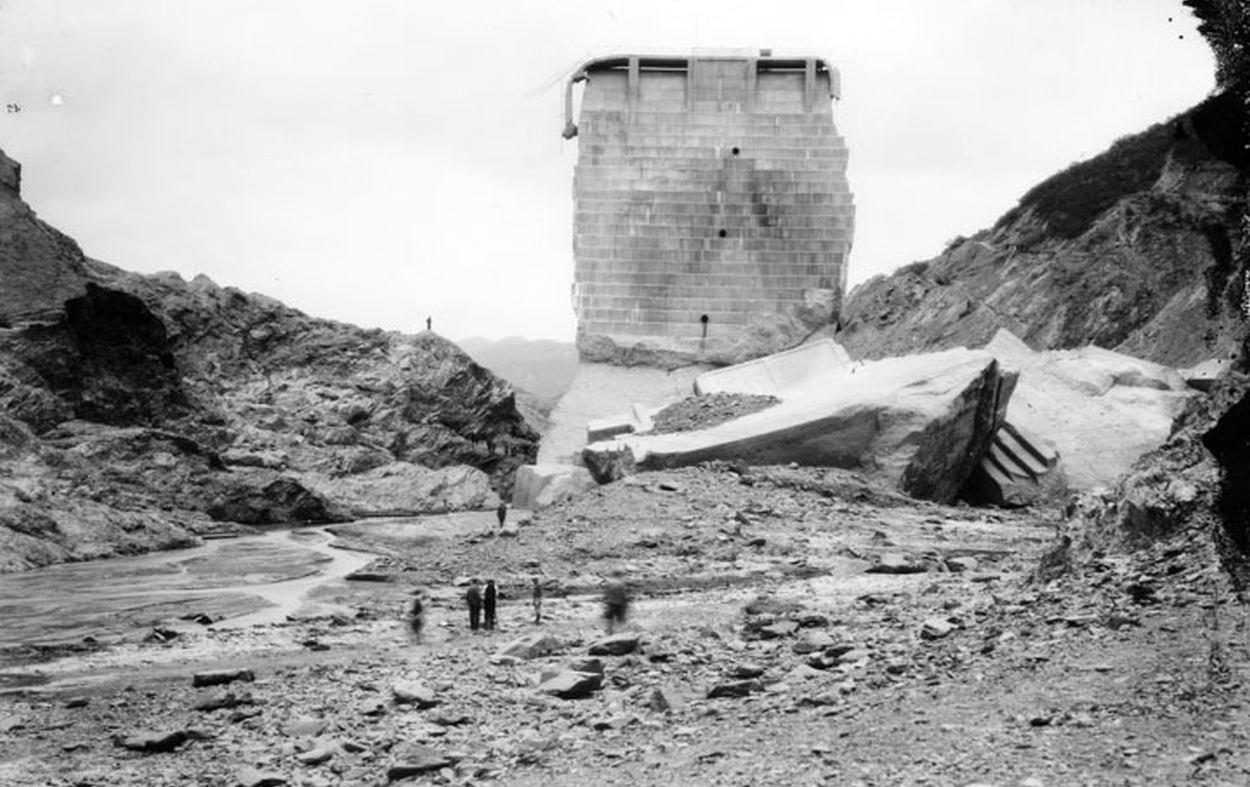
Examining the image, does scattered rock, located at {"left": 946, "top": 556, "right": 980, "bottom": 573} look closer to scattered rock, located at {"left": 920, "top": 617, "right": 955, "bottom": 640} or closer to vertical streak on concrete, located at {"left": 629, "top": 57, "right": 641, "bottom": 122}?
scattered rock, located at {"left": 920, "top": 617, "right": 955, "bottom": 640}

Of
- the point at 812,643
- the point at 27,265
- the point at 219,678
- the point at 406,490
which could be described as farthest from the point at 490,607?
the point at 27,265

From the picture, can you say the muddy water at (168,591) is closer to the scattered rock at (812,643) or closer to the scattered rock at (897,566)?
the scattered rock at (897,566)

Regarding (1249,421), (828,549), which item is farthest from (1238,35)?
(828,549)

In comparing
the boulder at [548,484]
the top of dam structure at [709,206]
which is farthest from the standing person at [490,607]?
the top of dam structure at [709,206]

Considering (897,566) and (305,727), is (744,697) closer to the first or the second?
(305,727)

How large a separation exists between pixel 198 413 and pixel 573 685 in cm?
3068

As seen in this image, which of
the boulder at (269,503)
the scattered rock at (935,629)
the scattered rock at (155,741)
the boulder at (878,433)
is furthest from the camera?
the boulder at (269,503)

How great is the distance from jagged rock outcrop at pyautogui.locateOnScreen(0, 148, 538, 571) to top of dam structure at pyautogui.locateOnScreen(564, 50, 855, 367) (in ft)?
23.1

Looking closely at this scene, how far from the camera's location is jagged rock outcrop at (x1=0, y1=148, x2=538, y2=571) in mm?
27484

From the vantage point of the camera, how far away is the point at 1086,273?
39.6 metres

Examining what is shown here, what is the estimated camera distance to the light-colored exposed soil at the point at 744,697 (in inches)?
270

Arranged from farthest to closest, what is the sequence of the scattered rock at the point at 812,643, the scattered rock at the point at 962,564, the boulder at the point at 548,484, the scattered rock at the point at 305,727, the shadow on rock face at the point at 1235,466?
the boulder at the point at 548,484
the scattered rock at the point at 962,564
the scattered rock at the point at 812,643
the scattered rock at the point at 305,727
the shadow on rock face at the point at 1235,466

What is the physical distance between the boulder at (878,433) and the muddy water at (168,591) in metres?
5.48

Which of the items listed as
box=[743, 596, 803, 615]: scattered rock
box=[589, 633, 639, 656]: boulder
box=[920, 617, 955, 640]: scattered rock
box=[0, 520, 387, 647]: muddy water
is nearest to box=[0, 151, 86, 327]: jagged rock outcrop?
box=[0, 520, 387, 647]: muddy water
